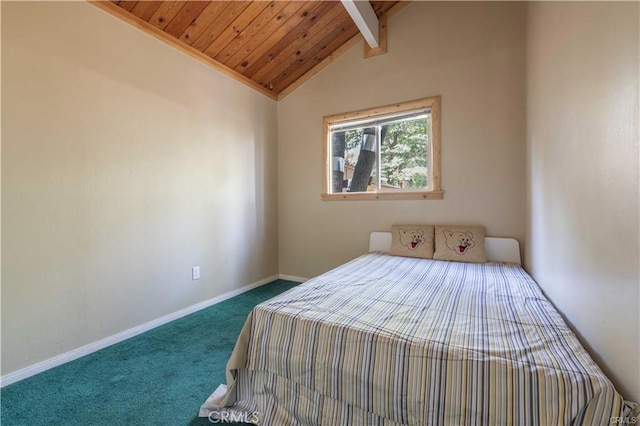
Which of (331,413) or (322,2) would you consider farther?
(322,2)

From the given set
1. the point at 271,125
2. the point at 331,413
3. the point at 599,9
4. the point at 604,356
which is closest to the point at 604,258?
the point at 604,356

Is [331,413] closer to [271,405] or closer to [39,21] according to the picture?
[271,405]

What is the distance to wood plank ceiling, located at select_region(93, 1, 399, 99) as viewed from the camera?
Result: 220cm

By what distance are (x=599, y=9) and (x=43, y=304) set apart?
10.4 feet

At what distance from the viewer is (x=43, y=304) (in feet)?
5.51

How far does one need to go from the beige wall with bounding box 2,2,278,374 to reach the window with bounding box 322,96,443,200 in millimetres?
1250

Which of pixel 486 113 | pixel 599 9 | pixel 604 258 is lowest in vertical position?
pixel 604 258

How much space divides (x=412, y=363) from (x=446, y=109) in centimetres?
251

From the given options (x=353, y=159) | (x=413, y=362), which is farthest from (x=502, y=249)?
(x=413, y=362)

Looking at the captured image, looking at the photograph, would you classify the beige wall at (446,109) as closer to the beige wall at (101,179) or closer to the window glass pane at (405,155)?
the window glass pane at (405,155)

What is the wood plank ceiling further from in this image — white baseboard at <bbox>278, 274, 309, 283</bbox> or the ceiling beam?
white baseboard at <bbox>278, 274, 309, 283</bbox>

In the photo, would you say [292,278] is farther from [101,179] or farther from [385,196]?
[101,179]

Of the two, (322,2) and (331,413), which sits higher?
(322,2)

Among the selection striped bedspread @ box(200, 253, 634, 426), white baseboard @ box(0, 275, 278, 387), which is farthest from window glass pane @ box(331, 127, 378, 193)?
white baseboard @ box(0, 275, 278, 387)
